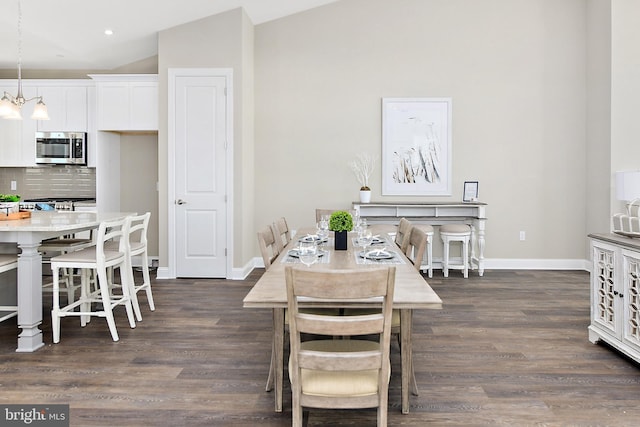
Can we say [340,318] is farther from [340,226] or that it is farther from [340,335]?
[340,226]

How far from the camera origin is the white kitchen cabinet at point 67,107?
6.18 m

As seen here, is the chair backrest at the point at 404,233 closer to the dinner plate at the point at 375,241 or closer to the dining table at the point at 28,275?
the dinner plate at the point at 375,241

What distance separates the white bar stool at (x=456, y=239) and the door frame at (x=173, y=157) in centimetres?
264

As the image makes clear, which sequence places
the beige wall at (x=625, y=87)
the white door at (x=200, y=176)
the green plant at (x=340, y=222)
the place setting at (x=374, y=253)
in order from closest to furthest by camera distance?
1. the place setting at (x=374, y=253)
2. the green plant at (x=340, y=222)
3. the beige wall at (x=625, y=87)
4. the white door at (x=200, y=176)

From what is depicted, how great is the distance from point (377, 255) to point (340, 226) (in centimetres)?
36

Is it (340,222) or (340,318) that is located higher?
(340,222)

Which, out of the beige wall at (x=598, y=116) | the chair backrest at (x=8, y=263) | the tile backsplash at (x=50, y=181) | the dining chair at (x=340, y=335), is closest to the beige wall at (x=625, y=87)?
the beige wall at (x=598, y=116)

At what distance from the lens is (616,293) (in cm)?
311

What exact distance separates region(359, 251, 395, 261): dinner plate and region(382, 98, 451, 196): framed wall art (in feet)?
11.6

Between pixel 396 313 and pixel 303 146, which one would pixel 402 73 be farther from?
pixel 396 313

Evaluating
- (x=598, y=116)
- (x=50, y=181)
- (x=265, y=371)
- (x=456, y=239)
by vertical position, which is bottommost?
(x=265, y=371)

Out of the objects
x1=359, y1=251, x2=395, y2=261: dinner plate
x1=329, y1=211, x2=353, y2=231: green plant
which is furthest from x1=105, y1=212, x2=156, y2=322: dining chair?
x1=359, y1=251, x2=395, y2=261: dinner plate

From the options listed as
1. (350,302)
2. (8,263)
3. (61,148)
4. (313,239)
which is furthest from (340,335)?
(61,148)

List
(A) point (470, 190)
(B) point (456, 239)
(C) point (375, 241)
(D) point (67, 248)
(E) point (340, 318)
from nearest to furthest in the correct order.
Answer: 1. (E) point (340, 318)
2. (C) point (375, 241)
3. (D) point (67, 248)
4. (B) point (456, 239)
5. (A) point (470, 190)
